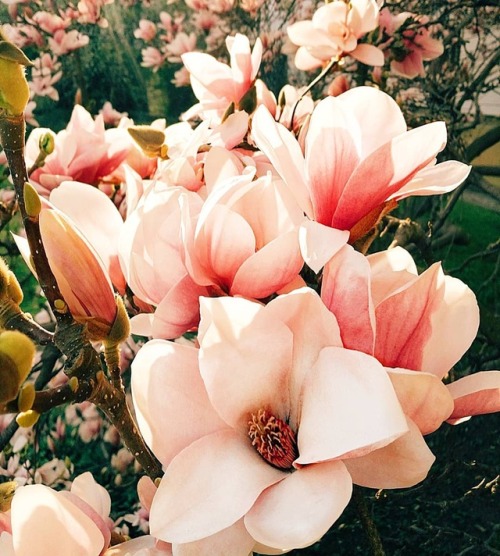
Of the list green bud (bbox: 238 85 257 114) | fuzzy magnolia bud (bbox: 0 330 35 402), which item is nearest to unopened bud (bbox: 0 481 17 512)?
fuzzy magnolia bud (bbox: 0 330 35 402)

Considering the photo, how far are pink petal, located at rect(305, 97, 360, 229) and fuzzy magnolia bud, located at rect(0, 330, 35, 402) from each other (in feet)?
0.57

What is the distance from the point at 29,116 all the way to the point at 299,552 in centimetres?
142

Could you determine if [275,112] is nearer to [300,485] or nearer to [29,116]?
[300,485]

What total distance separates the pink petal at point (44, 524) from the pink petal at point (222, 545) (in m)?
0.06

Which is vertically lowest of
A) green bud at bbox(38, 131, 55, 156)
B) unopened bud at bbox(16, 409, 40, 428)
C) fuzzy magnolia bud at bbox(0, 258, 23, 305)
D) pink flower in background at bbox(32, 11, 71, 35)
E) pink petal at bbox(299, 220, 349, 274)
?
pink flower in background at bbox(32, 11, 71, 35)

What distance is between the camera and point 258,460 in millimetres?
314

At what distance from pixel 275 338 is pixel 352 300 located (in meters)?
0.04

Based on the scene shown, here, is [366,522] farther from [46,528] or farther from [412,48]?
[412,48]

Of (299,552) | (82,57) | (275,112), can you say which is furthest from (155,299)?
(82,57)

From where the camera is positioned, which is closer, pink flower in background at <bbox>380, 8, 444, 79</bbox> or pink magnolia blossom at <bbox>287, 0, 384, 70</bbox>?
pink magnolia blossom at <bbox>287, 0, 384, 70</bbox>

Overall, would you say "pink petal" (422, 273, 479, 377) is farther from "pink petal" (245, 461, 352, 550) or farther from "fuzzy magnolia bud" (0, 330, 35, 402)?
"fuzzy magnolia bud" (0, 330, 35, 402)

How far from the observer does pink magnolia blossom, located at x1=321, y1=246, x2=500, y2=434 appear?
1.00 ft

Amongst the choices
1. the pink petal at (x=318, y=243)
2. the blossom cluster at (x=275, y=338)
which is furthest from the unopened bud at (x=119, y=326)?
the pink petal at (x=318, y=243)

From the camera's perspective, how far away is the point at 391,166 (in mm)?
346
